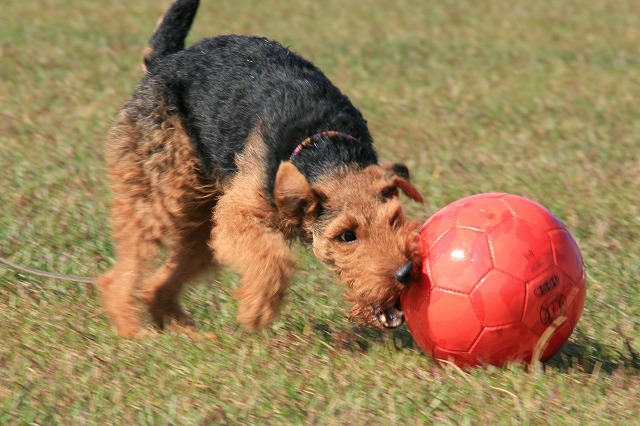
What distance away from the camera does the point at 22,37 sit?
1067 cm

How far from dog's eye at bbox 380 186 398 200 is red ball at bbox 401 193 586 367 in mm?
243

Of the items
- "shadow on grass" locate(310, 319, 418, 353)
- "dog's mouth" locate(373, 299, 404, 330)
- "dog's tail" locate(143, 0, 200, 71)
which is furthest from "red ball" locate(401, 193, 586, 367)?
"dog's tail" locate(143, 0, 200, 71)

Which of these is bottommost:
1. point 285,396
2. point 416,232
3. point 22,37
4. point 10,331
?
point 22,37

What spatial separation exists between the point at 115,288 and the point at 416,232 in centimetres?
156

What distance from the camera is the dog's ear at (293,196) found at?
4051 millimetres

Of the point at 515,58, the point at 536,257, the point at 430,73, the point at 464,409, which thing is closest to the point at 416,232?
the point at 536,257

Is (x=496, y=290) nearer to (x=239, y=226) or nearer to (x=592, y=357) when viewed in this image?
(x=592, y=357)

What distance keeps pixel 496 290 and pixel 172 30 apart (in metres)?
2.54

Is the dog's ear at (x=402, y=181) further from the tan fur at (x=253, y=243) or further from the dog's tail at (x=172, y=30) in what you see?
the dog's tail at (x=172, y=30)

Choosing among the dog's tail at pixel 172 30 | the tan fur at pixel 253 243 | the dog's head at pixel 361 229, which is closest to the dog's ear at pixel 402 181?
the dog's head at pixel 361 229

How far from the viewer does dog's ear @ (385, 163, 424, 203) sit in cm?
420

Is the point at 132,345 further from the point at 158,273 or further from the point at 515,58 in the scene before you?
the point at 515,58

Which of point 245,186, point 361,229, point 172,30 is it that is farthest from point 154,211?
point 361,229

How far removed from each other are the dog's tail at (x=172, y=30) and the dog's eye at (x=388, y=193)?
1.82 m
